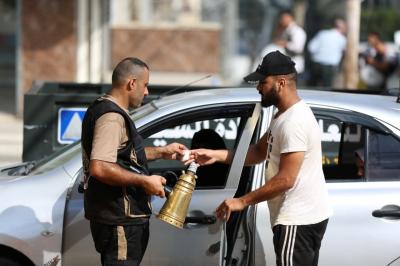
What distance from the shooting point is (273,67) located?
4.21m

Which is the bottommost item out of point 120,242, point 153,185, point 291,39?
point 120,242

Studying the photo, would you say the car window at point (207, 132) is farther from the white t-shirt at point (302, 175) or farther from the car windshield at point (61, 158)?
the white t-shirt at point (302, 175)

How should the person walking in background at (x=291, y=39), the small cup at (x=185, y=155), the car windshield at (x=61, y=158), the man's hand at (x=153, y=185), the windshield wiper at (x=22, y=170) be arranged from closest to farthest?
the man's hand at (x=153, y=185) < the small cup at (x=185, y=155) < the car windshield at (x=61, y=158) < the windshield wiper at (x=22, y=170) < the person walking in background at (x=291, y=39)

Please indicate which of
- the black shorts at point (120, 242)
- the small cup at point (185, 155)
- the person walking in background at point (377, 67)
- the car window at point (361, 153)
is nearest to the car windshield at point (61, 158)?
the small cup at point (185, 155)

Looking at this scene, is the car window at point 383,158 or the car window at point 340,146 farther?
the car window at point 340,146

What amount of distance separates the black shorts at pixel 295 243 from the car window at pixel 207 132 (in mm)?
762

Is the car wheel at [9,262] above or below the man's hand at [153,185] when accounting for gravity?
below

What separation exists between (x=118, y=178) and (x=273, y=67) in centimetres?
95

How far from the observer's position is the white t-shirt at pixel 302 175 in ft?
13.7

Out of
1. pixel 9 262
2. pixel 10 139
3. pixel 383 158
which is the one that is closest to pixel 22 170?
pixel 9 262

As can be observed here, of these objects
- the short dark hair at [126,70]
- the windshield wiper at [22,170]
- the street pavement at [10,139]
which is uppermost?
the short dark hair at [126,70]

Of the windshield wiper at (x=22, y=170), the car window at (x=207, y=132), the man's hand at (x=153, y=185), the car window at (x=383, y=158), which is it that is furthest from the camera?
the windshield wiper at (x=22, y=170)

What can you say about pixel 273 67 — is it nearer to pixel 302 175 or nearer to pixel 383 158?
pixel 302 175

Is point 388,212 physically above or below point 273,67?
below
